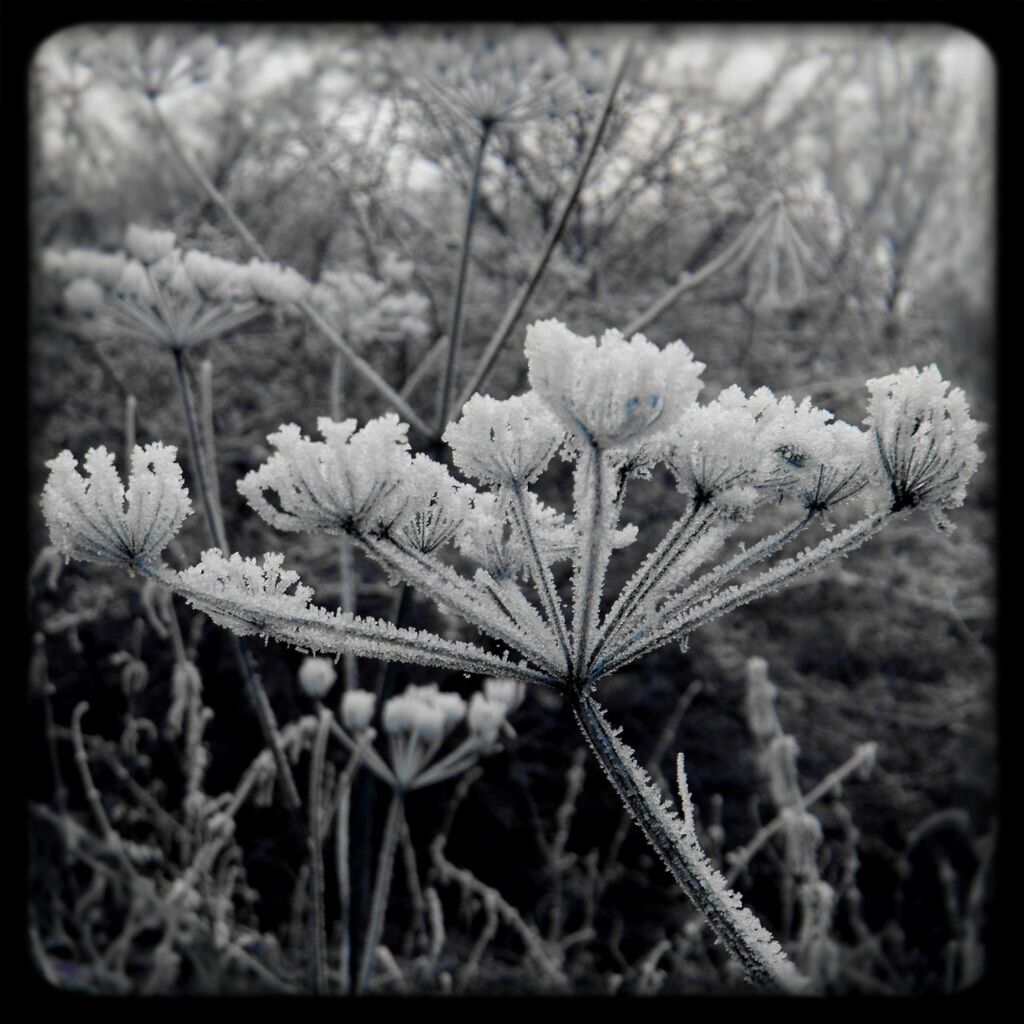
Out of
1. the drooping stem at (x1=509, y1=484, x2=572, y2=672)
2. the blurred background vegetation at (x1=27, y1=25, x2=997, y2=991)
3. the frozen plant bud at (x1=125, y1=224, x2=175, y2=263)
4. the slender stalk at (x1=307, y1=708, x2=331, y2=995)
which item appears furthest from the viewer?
the blurred background vegetation at (x1=27, y1=25, x2=997, y2=991)

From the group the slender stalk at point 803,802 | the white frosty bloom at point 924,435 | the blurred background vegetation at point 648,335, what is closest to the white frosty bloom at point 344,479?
the white frosty bloom at point 924,435

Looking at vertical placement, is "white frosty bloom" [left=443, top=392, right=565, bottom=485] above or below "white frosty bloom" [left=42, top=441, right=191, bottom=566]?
above

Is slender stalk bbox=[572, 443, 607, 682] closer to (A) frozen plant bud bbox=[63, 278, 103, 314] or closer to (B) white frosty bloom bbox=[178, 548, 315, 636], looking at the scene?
(B) white frosty bloom bbox=[178, 548, 315, 636]

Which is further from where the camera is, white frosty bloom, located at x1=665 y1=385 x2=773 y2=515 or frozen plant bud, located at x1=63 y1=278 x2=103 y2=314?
frozen plant bud, located at x1=63 y1=278 x2=103 y2=314

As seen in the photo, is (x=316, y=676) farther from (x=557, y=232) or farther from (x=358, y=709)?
(x=557, y=232)

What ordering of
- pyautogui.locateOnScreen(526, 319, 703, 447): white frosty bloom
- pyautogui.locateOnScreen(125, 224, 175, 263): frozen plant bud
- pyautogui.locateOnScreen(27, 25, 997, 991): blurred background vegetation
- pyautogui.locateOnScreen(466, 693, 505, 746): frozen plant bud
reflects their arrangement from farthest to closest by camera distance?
pyautogui.locateOnScreen(27, 25, 997, 991): blurred background vegetation → pyautogui.locateOnScreen(466, 693, 505, 746): frozen plant bud → pyautogui.locateOnScreen(125, 224, 175, 263): frozen plant bud → pyautogui.locateOnScreen(526, 319, 703, 447): white frosty bloom

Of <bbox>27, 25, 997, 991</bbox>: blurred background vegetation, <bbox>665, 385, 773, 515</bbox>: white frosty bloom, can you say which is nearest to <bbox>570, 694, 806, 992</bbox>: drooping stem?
<bbox>665, 385, 773, 515</bbox>: white frosty bloom

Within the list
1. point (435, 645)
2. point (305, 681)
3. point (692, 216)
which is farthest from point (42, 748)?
point (692, 216)
